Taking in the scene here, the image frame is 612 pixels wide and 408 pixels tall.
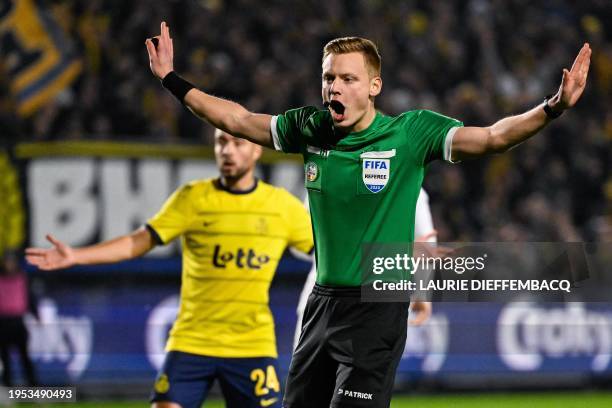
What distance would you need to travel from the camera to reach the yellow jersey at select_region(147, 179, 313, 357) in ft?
21.2

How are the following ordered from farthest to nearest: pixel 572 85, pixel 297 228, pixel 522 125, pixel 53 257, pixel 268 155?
pixel 268 155
pixel 297 228
pixel 53 257
pixel 522 125
pixel 572 85

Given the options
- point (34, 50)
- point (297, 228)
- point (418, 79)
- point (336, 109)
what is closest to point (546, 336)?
point (418, 79)

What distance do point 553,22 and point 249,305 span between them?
12.5 metres

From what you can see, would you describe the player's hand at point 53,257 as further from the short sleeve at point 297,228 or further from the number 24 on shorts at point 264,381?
the short sleeve at point 297,228

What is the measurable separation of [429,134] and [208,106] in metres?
1.05

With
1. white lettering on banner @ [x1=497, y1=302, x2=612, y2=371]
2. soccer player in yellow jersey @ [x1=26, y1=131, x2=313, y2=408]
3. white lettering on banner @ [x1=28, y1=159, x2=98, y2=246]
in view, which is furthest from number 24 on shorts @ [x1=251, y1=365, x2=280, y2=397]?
white lettering on banner @ [x1=497, y1=302, x2=612, y2=371]

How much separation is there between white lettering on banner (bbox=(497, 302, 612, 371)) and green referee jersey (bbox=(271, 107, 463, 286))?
25.1 ft

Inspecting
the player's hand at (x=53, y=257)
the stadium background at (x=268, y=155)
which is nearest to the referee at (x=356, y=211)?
the player's hand at (x=53, y=257)

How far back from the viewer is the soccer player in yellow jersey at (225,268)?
20.9ft

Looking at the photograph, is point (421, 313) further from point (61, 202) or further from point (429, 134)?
point (61, 202)

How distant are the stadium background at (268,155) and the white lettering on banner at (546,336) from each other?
0.9 inches

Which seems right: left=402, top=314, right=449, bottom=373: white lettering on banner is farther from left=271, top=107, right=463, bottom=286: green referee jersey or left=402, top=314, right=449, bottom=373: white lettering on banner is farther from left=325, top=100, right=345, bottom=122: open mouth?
left=325, top=100, right=345, bottom=122: open mouth

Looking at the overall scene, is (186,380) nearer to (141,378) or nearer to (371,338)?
(371,338)

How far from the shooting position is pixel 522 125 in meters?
4.57
